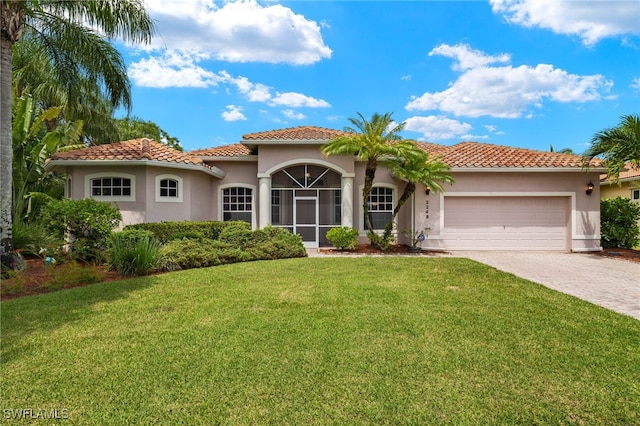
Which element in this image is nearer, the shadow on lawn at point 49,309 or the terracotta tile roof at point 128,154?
the shadow on lawn at point 49,309

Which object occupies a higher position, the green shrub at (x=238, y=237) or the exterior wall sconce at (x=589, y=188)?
the exterior wall sconce at (x=589, y=188)

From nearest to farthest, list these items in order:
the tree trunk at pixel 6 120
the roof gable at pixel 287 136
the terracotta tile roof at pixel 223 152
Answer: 1. the tree trunk at pixel 6 120
2. the roof gable at pixel 287 136
3. the terracotta tile roof at pixel 223 152

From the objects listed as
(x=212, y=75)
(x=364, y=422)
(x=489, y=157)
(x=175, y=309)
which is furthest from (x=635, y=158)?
(x=212, y=75)

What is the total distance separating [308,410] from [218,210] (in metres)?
14.4

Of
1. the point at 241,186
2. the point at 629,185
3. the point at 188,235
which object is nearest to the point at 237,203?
the point at 241,186

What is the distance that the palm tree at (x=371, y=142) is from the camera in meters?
13.6

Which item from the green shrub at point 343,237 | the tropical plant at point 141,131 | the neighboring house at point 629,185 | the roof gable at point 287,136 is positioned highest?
the tropical plant at point 141,131

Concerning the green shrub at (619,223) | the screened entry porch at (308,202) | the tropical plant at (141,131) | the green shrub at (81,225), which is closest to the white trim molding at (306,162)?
the screened entry porch at (308,202)

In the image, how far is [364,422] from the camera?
286cm

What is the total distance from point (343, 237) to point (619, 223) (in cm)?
1357

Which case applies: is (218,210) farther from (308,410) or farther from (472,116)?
(472,116)

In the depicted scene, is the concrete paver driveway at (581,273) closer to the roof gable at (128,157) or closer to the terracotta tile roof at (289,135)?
the terracotta tile roof at (289,135)

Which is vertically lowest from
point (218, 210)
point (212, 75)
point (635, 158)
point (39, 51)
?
point (218, 210)

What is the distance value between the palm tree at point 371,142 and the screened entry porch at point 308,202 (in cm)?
173
